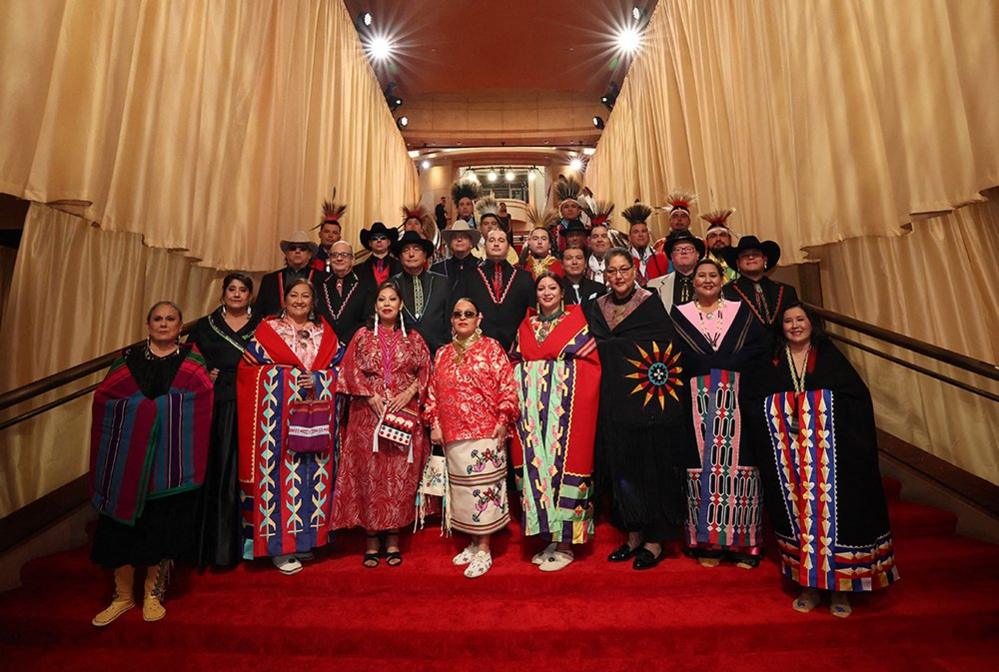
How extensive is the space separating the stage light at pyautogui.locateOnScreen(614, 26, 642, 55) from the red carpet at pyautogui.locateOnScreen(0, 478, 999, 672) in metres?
8.48

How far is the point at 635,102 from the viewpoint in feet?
27.1

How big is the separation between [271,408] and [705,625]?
2.73 m

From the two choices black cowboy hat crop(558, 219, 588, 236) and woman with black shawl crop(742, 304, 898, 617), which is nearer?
woman with black shawl crop(742, 304, 898, 617)

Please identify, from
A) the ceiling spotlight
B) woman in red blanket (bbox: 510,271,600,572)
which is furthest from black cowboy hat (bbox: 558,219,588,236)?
the ceiling spotlight

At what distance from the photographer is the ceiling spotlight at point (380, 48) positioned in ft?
28.5

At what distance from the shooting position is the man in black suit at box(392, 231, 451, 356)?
11.8 ft

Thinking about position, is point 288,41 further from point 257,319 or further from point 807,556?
point 807,556

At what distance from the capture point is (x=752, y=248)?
358 cm

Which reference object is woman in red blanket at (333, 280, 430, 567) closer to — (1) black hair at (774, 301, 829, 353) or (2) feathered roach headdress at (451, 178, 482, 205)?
(1) black hair at (774, 301, 829, 353)

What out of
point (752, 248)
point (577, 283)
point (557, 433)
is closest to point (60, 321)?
point (557, 433)

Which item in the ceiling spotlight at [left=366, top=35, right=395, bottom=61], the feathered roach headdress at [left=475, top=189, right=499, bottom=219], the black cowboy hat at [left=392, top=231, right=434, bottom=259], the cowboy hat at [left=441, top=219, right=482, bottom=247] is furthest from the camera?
the ceiling spotlight at [left=366, top=35, right=395, bottom=61]

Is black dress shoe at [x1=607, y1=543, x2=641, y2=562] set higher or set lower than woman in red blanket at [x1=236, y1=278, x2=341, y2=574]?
lower

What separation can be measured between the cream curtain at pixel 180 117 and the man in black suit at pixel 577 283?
9.82ft

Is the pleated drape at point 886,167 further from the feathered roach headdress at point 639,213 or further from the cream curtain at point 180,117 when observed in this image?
the cream curtain at point 180,117
